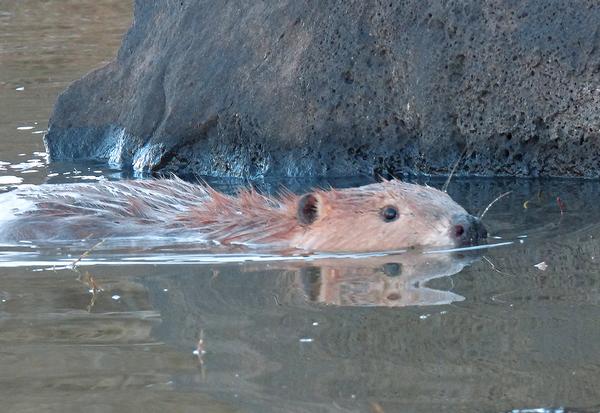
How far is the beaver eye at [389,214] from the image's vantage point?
630 centimetres

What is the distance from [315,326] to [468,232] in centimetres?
162

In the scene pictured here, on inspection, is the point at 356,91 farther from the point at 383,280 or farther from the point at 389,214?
the point at 383,280

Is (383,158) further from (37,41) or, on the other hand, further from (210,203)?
(37,41)

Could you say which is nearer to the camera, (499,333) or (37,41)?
(499,333)

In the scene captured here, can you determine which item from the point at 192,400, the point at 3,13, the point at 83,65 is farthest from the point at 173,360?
the point at 3,13

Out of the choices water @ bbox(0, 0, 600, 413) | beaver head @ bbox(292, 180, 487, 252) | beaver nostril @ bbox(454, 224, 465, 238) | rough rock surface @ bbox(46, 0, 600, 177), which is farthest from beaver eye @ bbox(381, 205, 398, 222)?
rough rock surface @ bbox(46, 0, 600, 177)

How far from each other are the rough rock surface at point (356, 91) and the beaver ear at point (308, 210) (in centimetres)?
156

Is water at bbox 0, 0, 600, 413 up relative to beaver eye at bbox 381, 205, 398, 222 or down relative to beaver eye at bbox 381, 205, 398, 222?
down

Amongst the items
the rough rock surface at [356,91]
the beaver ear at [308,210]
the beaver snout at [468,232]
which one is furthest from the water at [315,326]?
the rough rock surface at [356,91]

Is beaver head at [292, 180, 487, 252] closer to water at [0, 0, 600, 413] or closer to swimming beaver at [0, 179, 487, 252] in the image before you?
swimming beaver at [0, 179, 487, 252]

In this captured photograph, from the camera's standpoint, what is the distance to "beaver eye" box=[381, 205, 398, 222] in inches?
248

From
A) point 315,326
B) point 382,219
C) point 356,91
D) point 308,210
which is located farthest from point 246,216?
point 315,326

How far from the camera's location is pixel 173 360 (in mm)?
4211

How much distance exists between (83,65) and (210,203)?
6.39 meters
